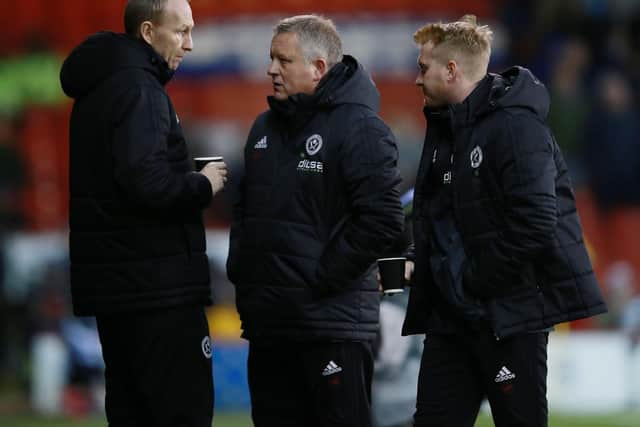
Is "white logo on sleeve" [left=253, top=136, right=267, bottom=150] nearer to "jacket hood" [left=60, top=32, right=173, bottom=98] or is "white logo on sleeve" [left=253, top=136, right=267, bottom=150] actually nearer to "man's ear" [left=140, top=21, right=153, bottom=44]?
"jacket hood" [left=60, top=32, right=173, bottom=98]

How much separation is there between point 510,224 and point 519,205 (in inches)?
3.0

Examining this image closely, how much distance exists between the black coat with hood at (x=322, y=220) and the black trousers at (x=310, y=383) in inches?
2.9

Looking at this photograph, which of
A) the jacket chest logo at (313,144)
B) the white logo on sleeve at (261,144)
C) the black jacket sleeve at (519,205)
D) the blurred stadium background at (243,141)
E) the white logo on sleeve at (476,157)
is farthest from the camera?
the blurred stadium background at (243,141)

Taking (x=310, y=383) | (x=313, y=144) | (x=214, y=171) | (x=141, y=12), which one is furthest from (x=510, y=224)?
(x=141, y=12)

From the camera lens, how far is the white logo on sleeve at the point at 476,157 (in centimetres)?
526

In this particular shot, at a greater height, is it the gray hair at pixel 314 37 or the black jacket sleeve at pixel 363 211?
the gray hair at pixel 314 37

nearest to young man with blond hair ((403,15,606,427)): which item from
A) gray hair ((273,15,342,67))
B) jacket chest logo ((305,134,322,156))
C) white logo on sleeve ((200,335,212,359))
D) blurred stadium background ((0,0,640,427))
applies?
gray hair ((273,15,342,67))

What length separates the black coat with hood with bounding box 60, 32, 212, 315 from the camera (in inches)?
204

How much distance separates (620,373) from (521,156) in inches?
239

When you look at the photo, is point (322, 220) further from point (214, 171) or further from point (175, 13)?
point (175, 13)

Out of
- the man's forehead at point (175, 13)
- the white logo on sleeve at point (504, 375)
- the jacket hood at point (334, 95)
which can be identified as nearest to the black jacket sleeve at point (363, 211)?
the jacket hood at point (334, 95)

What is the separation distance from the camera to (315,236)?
5.35 metres

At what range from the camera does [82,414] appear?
37.2 feet

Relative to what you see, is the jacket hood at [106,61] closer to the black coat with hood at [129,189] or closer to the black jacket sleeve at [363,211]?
the black coat with hood at [129,189]
